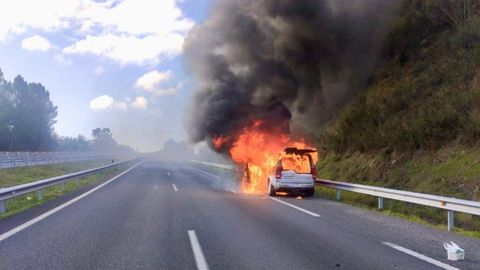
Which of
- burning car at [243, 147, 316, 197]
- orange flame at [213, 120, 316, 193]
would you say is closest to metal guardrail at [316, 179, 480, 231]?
burning car at [243, 147, 316, 197]

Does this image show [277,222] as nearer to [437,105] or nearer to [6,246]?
[6,246]

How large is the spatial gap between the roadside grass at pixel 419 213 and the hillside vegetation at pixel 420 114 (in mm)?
147

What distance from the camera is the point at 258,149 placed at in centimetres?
2228

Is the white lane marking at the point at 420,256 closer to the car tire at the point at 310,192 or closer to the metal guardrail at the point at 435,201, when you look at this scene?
the metal guardrail at the point at 435,201

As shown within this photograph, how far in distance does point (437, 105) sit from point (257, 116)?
31.6 feet

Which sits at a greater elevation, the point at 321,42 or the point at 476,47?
the point at 321,42

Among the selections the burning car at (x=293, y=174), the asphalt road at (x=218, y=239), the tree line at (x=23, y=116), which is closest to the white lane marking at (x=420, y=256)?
the asphalt road at (x=218, y=239)

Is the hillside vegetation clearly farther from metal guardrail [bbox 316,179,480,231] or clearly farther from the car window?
the car window

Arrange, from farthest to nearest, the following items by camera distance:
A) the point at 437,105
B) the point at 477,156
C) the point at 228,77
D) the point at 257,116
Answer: the point at 228,77 < the point at 257,116 < the point at 437,105 < the point at 477,156

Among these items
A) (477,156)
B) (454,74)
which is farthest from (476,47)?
(477,156)

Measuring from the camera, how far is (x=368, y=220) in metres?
10.6

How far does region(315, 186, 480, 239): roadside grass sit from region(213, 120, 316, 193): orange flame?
384 cm

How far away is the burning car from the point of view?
1611 centimetres

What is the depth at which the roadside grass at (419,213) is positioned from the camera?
417 inches
